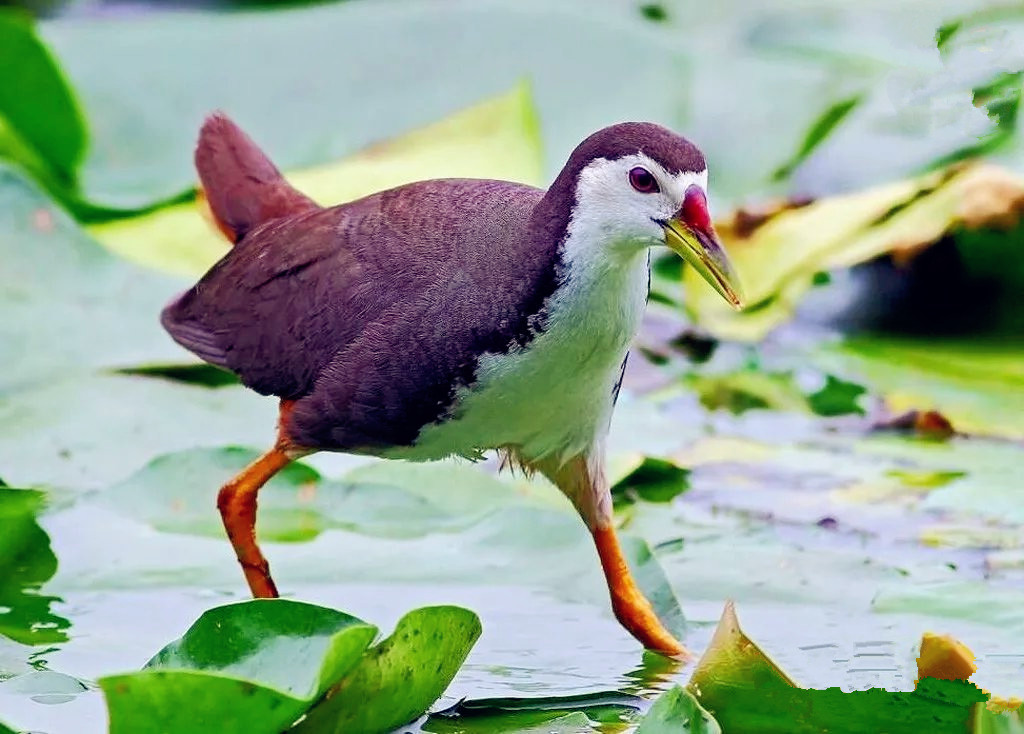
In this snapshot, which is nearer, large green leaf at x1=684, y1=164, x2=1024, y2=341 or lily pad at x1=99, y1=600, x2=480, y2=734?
lily pad at x1=99, y1=600, x2=480, y2=734

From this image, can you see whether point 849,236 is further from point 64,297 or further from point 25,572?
point 25,572

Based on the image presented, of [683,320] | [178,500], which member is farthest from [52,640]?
[683,320]

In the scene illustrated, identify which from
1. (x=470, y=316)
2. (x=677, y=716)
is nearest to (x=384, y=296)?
(x=470, y=316)

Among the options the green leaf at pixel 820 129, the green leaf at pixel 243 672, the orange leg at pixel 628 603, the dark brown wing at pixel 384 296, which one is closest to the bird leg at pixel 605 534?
the orange leg at pixel 628 603

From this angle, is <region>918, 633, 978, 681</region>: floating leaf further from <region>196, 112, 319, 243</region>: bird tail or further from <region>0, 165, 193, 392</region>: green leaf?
<region>0, 165, 193, 392</region>: green leaf

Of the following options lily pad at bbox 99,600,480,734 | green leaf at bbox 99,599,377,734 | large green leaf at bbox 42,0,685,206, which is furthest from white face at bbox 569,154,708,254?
large green leaf at bbox 42,0,685,206

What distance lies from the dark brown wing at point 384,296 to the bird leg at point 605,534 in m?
0.39

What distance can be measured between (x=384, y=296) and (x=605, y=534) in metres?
0.63

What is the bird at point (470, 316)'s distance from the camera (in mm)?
3090

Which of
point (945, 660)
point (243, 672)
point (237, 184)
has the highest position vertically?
point (237, 184)

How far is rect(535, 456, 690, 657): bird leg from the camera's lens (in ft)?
11.3

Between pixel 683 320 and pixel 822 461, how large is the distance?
1073 millimetres

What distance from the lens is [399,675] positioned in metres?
2.75

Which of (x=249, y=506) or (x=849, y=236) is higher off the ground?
(x=849, y=236)
